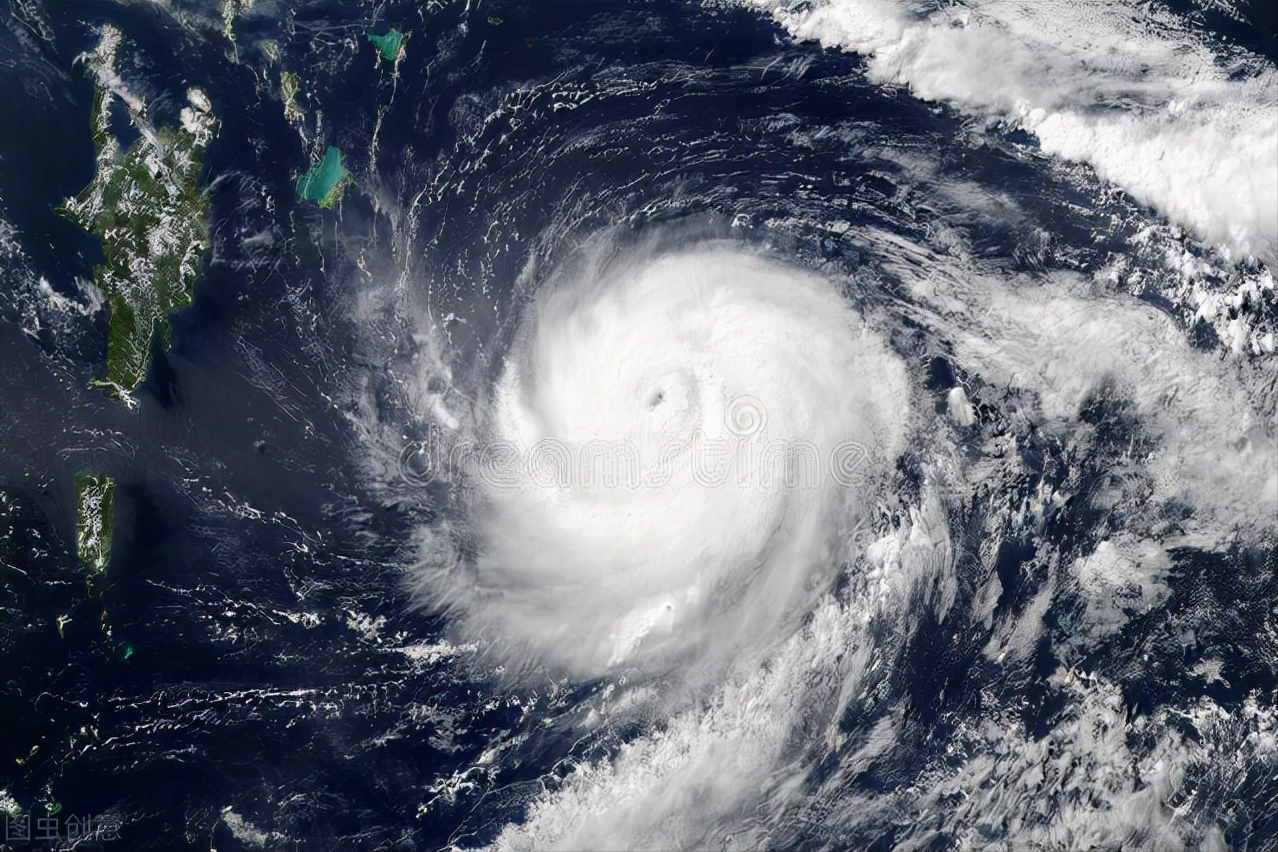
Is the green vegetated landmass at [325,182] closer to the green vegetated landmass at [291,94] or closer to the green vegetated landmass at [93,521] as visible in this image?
the green vegetated landmass at [291,94]

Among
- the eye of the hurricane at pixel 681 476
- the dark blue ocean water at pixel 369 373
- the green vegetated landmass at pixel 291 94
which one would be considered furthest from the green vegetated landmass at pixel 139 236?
the eye of the hurricane at pixel 681 476

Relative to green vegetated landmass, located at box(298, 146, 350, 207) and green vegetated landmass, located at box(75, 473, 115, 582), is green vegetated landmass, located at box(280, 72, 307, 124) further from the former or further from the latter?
green vegetated landmass, located at box(75, 473, 115, 582)

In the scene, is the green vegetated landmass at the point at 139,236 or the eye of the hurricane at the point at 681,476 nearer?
the eye of the hurricane at the point at 681,476

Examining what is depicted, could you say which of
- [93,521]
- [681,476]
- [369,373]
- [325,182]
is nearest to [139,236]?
[325,182]

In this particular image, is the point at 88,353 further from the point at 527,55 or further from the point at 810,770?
the point at 810,770

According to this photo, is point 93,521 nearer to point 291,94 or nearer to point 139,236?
point 139,236

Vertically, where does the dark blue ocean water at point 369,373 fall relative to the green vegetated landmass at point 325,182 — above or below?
below

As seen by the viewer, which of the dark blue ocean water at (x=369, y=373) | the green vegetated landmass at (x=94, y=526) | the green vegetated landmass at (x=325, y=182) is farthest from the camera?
the green vegetated landmass at (x=325, y=182)

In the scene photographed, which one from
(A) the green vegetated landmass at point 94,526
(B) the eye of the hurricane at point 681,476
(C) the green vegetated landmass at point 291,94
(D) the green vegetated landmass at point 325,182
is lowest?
(B) the eye of the hurricane at point 681,476

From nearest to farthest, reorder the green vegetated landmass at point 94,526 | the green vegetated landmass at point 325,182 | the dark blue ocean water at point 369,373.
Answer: the dark blue ocean water at point 369,373
the green vegetated landmass at point 94,526
the green vegetated landmass at point 325,182

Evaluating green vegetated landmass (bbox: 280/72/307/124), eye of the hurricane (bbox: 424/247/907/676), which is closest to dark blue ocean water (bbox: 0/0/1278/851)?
green vegetated landmass (bbox: 280/72/307/124)
